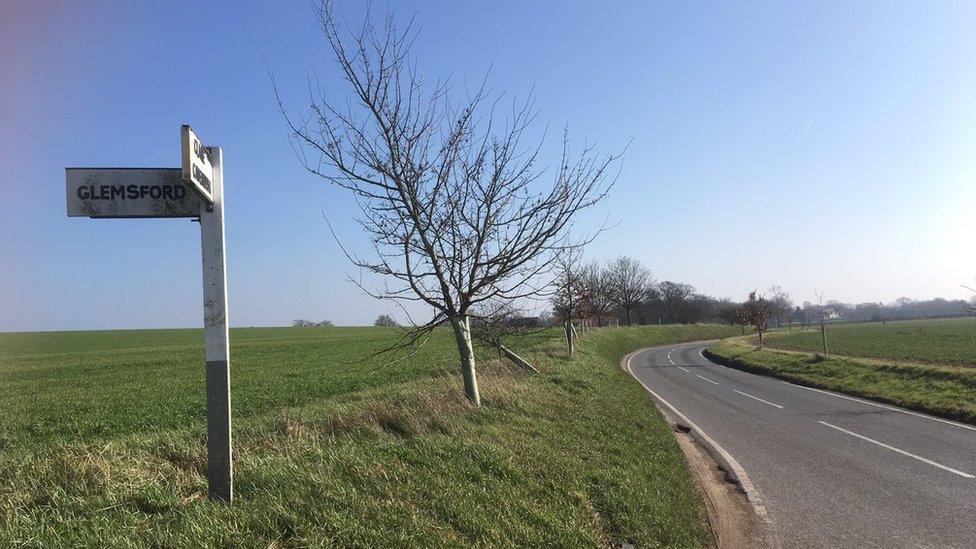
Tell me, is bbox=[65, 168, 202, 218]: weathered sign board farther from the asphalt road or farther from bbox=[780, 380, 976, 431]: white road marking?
bbox=[780, 380, 976, 431]: white road marking

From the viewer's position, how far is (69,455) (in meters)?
4.12

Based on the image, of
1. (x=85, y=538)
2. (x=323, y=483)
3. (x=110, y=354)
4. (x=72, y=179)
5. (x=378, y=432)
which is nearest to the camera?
(x=85, y=538)

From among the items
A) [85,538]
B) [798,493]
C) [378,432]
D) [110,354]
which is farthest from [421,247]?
[110,354]

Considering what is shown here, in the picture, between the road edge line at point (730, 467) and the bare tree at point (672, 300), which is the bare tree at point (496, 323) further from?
the bare tree at point (672, 300)

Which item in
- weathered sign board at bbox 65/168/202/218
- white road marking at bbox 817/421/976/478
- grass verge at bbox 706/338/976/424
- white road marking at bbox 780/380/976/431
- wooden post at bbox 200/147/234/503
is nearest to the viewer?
weathered sign board at bbox 65/168/202/218

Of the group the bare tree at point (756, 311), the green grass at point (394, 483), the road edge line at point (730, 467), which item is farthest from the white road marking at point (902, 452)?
the bare tree at point (756, 311)

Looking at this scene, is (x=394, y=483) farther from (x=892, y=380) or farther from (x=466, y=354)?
(x=892, y=380)

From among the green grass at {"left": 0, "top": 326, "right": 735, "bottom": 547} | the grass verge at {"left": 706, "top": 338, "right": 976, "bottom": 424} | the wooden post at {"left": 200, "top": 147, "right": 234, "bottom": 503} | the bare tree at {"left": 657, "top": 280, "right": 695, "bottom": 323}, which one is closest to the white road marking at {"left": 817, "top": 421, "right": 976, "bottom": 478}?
the grass verge at {"left": 706, "top": 338, "right": 976, "bottom": 424}

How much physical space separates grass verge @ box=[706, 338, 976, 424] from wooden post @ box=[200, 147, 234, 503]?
48.2ft

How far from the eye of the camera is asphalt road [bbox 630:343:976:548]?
580 cm

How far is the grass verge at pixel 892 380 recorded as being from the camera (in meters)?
13.7

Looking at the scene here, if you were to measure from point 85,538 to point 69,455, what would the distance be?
166 centimetres

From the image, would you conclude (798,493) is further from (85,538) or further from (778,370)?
(778,370)

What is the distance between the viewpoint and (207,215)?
358 cm
